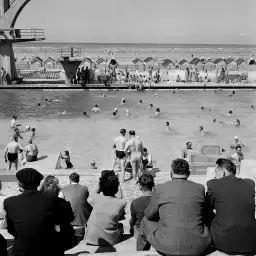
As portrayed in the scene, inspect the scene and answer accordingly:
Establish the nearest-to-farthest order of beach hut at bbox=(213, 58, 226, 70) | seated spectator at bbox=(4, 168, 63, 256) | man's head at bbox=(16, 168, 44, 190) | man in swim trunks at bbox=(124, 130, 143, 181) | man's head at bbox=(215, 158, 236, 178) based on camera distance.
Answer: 1. seated spectator at bbox=(4, 168, 63, 256)
2. man's head at bbox=(16, 168, 44, 190)
3. man's head at bbox=(215, 158, 236, 178)
4. man in swim trunks at bbox=(124, 130, 143, 181)
5. beach hut at bbox=(213, 58, 226, 70)

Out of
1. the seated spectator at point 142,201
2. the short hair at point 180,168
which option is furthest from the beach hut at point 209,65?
the short hair at point 180,168

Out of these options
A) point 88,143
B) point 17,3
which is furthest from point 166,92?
point 88,143

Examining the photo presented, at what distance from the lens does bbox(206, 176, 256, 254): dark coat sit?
3.57 meters

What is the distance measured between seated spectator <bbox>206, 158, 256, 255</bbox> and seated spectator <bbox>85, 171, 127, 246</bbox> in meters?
1.10

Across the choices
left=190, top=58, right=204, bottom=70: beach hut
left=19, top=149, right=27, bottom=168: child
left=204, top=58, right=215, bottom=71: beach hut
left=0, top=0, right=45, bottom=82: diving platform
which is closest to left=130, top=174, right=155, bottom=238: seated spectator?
left=19, top=149, right=27, bottom=168: child

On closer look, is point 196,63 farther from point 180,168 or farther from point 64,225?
point 64,225

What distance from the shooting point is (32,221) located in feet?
10.7

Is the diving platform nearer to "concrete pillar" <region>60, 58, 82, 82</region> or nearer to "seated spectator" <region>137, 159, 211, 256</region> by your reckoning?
"concrete pillar" <region>60, 58, 82, 82</region>

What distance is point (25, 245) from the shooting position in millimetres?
3291

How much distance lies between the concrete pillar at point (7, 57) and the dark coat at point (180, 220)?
26.8 metres

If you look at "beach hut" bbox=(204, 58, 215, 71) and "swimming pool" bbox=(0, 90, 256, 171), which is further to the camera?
"beach hut" bbox=(204, 58, 215, 71)

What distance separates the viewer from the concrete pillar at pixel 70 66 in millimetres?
28966

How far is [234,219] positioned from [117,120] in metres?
15.6

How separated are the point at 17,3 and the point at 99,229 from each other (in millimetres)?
25910
